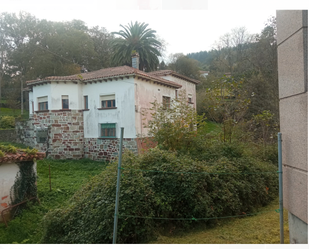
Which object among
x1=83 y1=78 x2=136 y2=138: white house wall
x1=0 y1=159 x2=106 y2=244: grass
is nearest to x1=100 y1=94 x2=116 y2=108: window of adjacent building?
x1=83 y1=78 x2=136 y2=138: white house wall

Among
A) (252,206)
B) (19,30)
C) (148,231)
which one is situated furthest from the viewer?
(19,30)

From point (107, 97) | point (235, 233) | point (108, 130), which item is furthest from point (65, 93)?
point (235, 233)

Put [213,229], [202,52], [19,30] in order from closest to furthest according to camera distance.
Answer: [213,229], [19,30], [202,52]

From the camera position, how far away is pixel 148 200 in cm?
488

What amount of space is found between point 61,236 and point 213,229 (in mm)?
2919

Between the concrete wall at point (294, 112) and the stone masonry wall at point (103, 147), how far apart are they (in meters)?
11.2

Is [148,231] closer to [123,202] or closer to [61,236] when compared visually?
[123,202]

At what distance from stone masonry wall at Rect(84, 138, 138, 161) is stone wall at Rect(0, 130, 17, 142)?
7528mm

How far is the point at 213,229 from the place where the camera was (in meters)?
4.94

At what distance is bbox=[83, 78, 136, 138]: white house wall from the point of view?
14406mm

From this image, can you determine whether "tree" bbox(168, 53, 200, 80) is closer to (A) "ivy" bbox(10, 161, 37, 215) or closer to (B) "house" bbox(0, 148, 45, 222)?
(A) "ivy" bbox(10, 161, 37, 215)

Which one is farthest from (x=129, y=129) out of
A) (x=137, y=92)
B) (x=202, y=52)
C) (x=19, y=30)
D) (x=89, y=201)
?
(x=202, y=52)

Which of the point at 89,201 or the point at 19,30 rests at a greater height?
the point at 19,30

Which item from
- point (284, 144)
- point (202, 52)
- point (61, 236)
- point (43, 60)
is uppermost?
point (202, 52)
